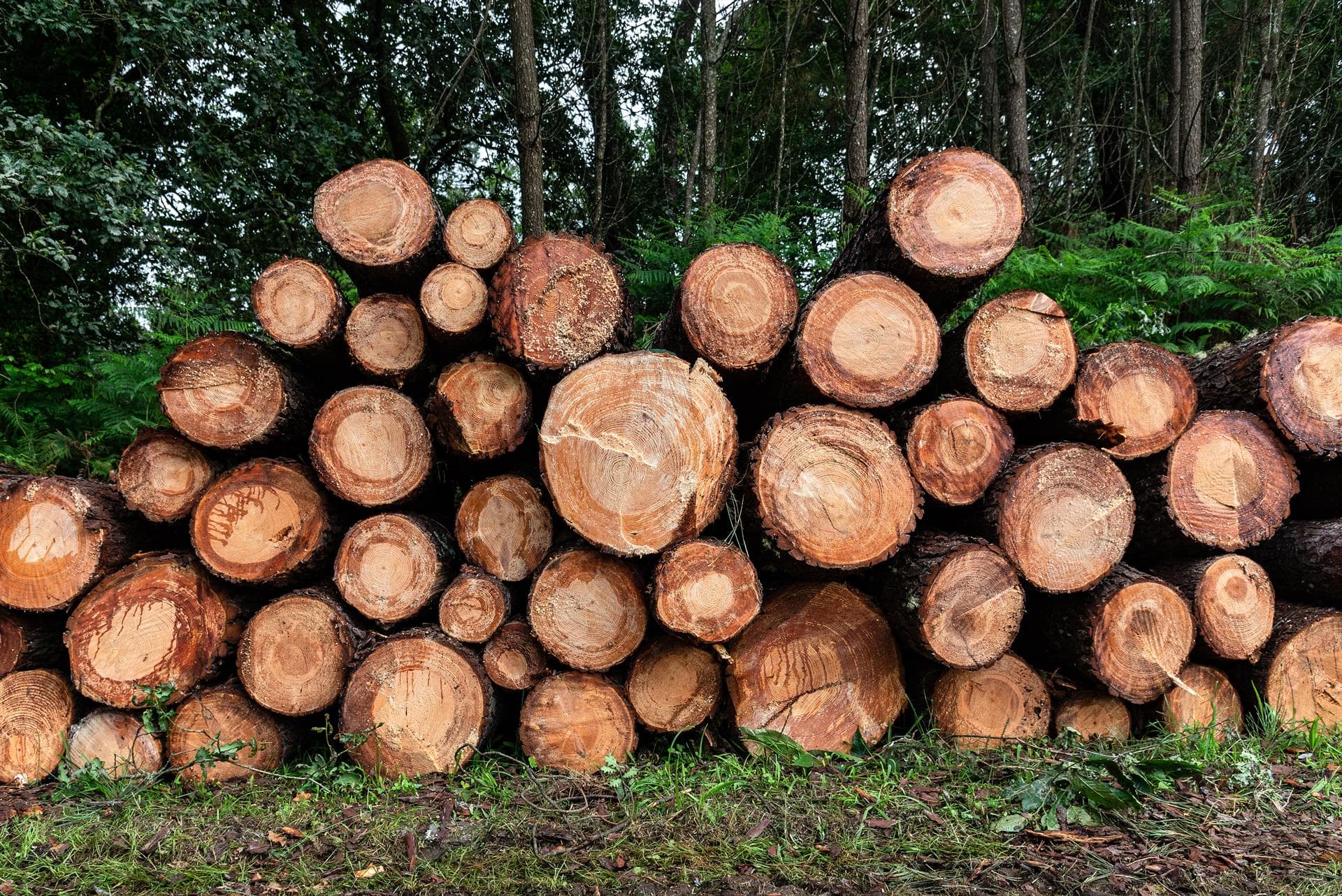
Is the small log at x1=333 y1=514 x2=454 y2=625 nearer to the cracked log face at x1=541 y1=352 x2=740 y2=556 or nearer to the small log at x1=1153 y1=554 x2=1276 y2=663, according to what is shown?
the cracked log face at x1=541 y1=352 x2=740 y2=556

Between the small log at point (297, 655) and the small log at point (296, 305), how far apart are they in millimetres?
1009

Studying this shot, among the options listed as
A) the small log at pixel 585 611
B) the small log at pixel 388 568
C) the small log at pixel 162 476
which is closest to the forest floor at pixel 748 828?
the small log at pixel 585 611

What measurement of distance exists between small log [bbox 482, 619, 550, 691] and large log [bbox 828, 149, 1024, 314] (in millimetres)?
1953

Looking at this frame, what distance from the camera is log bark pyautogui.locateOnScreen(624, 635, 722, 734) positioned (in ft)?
8.89

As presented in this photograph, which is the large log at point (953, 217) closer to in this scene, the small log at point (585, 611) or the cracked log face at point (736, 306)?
the cracked log face at point (736, 306)

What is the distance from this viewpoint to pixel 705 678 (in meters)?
2.74

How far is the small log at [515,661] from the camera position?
273 cm

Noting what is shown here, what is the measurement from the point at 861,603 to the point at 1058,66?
1229cm

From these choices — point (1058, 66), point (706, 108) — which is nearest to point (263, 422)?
point (706, 108)

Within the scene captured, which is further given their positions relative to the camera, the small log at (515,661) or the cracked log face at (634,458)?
the small log at (515,661)

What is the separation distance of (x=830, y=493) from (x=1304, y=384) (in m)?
1.88

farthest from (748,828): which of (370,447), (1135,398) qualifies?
(1135,398)

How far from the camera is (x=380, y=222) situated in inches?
114

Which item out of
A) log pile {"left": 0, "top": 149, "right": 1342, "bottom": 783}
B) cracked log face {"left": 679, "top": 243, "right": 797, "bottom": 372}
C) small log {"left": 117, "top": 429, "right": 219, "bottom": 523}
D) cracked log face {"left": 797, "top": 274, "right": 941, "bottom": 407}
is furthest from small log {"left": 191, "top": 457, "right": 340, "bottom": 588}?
cracked log face {"left": 797, "top": 274, "right": 941, "bottom": 407}
